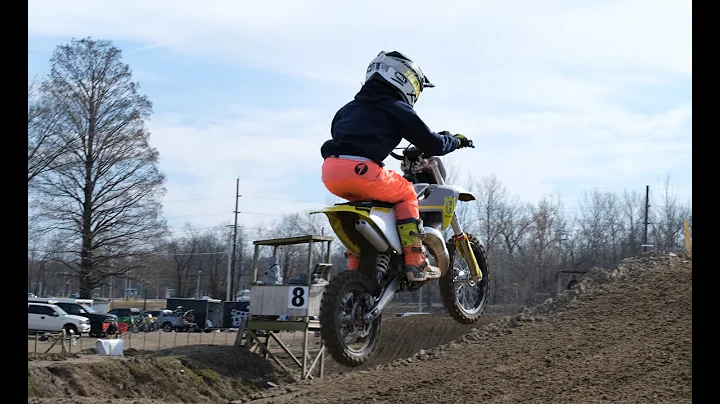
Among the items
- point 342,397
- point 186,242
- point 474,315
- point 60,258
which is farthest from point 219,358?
point 186,242

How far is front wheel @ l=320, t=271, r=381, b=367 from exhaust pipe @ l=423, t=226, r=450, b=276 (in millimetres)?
691

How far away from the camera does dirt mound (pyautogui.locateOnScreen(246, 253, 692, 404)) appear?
1184 centimetres

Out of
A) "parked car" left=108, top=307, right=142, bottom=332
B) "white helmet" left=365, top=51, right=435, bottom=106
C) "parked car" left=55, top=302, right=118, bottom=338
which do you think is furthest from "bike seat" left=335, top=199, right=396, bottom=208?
"parked car" left=108, top=307, right=142, bottom=332

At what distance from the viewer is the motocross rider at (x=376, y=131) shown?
589cm

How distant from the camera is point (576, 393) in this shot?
11578mm

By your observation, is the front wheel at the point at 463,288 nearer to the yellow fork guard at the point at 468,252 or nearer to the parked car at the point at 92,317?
the yellow fork guard at the point at 468,252

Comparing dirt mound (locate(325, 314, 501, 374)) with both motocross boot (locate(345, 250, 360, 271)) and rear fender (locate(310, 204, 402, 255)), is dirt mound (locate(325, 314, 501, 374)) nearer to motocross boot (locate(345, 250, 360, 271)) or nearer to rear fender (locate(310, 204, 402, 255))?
motocross boot (locate(345, 250, 360, 271))

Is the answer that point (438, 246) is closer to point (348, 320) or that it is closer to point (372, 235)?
point (372, 235)

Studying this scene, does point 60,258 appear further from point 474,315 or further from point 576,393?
point 474,315

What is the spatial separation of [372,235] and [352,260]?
0.55 meters

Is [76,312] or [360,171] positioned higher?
[360,171]

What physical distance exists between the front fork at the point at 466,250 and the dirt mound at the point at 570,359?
14.2 feet
